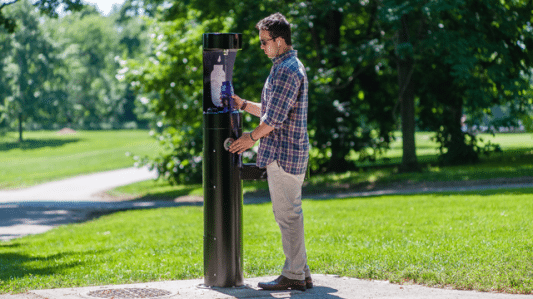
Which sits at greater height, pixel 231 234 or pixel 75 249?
pixel 231 234

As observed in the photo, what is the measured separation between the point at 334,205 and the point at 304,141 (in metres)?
8.06

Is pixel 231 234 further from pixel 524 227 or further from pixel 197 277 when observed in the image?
pixel 524 227

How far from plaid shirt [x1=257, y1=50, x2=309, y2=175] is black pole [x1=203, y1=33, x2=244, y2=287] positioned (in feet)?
1.11

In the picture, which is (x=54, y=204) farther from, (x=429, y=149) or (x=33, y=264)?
(x=429, y=149)

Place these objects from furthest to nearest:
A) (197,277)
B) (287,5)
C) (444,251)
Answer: (287,5), (444,251), (197,277)

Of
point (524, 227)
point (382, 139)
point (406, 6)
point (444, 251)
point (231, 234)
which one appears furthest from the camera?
point (382, 139)

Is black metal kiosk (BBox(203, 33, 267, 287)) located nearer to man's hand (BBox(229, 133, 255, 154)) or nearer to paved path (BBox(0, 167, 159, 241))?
man's hand (BBox(229, 133, 255, 154))

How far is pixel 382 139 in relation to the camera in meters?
21.8

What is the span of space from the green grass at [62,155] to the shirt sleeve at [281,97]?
20.9 meters

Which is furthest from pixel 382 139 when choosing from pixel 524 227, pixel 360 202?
pixel 524 227

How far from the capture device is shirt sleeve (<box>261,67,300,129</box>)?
15.0 ft

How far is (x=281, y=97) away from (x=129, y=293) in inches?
71.6

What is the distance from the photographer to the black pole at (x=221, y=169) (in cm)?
501

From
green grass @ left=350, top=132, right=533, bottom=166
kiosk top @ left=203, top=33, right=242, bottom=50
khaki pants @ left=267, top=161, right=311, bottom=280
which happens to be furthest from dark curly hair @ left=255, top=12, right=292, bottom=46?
green grass @ left=350, top=132, right=533, bottom=166
